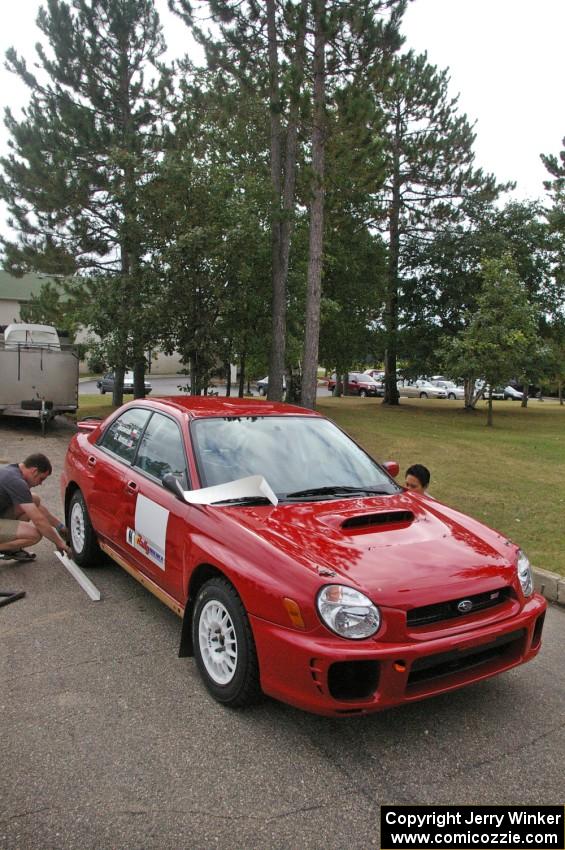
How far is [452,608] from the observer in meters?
2.87

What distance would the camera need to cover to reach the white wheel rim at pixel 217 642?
309 centimetres

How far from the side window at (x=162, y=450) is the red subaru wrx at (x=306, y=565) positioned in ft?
0.04

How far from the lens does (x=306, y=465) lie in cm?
404

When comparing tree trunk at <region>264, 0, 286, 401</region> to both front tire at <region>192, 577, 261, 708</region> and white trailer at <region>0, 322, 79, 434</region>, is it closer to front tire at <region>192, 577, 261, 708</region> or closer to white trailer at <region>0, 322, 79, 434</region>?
white trailer at <region>0, 322, 79, 434</region>

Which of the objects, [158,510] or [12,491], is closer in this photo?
[158,510]

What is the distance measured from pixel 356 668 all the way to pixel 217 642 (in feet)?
2.86

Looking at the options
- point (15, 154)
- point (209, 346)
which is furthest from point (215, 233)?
point (15, 154)

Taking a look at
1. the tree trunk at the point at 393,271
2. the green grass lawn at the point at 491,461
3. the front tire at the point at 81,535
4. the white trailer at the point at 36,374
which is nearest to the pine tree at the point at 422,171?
the tree trunk at the point at 393,271

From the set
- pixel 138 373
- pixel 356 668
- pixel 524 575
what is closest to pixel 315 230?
pixel 138 373

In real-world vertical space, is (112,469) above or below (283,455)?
below

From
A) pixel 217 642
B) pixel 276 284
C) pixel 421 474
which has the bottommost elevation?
pixel 217 642

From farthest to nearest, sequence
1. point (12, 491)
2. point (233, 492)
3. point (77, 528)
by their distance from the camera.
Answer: point (77, 528), point (12, 491), point (233, 492)

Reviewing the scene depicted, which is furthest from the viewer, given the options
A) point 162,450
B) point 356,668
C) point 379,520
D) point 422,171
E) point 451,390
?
point 451,390

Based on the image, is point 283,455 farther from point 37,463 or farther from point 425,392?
point 425,392
